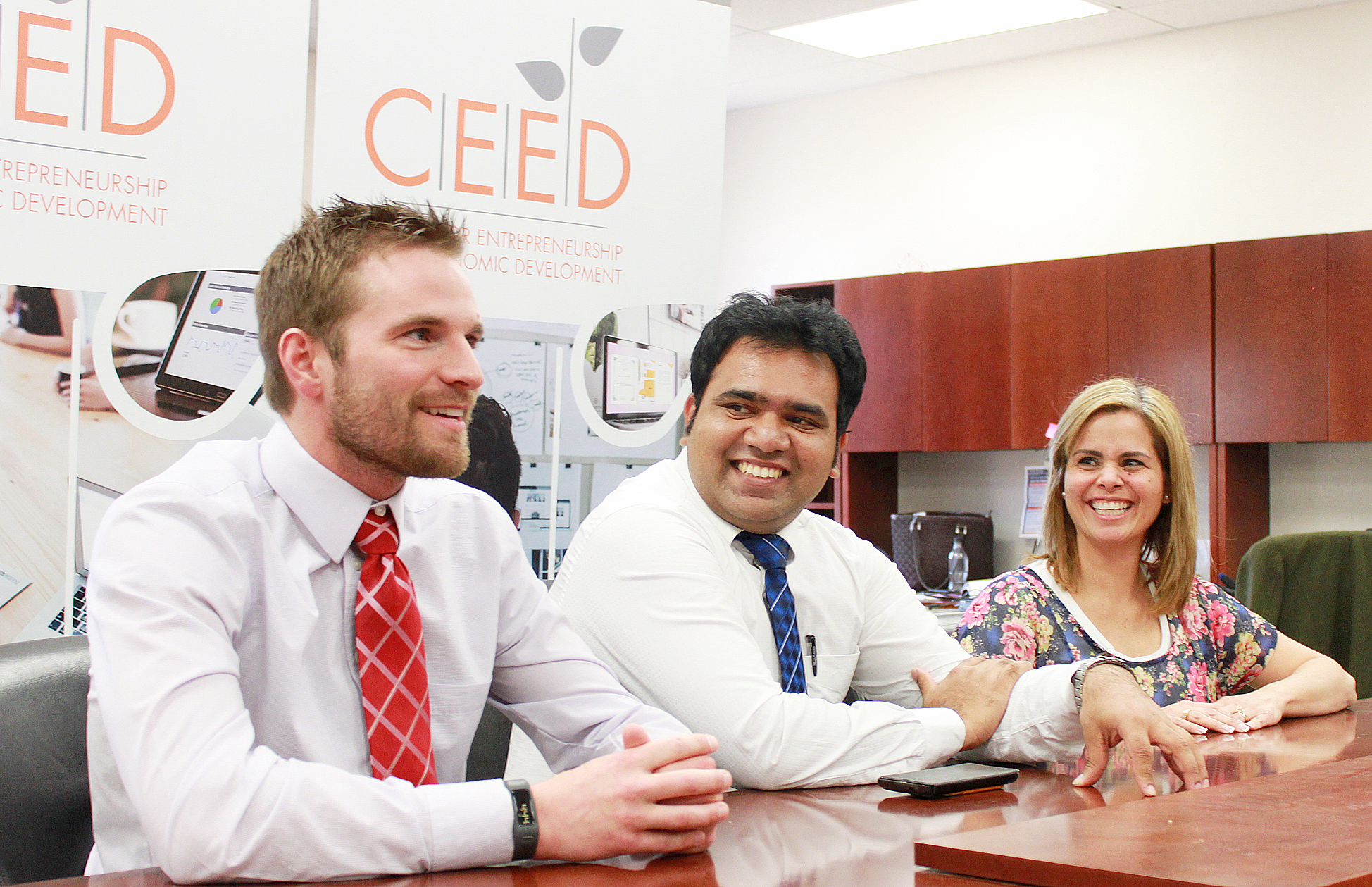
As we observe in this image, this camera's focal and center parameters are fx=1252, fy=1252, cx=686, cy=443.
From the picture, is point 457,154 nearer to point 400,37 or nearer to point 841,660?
point 400,37

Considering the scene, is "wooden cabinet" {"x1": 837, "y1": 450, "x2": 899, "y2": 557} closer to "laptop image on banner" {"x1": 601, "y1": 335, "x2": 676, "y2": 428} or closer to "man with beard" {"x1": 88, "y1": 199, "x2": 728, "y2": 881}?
"laptop image on banner" {"x1": 601, "y1": 335, "x2": 676, "y2": 428}

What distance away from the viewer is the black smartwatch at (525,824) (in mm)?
1094

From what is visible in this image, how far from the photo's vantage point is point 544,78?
2.77m

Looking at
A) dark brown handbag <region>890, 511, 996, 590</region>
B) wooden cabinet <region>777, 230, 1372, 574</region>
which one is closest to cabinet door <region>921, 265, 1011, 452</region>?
wooden cabinet <region>777, 230, 1372, 574</region>

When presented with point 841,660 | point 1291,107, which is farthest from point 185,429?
point 1291,107

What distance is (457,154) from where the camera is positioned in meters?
2.66

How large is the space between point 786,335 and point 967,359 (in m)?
4.25

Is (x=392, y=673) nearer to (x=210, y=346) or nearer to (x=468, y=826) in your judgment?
(x=468, y=826)

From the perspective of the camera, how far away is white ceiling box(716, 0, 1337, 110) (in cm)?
538

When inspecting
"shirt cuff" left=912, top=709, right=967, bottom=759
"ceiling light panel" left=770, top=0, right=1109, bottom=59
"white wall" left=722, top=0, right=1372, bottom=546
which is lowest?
"shirt cuff" left=912, top=709, right=967, bottom=759

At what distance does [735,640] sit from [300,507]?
0.59 metres

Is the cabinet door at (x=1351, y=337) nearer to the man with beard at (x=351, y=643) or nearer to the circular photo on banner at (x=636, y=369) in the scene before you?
the circular photo on banner at (x=636, y=369)

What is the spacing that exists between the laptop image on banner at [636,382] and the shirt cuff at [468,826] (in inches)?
75.1

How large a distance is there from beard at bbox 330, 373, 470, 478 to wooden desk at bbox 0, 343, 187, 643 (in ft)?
3.96
